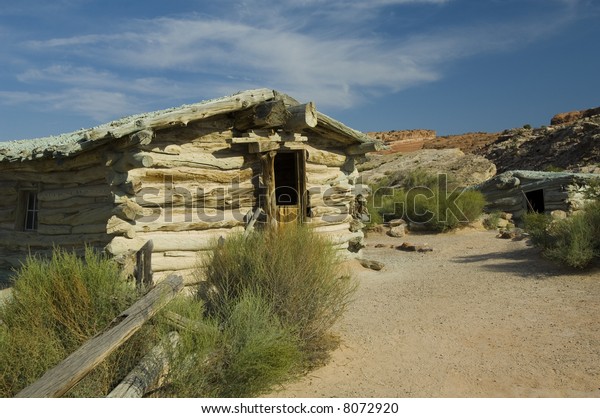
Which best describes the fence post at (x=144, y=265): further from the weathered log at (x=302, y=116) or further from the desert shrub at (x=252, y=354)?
the weathered log at (x=302, y=116)

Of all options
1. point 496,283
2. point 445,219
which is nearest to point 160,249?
point 496,283

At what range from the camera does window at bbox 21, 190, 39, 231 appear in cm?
1004

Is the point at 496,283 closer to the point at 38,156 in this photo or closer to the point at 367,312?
the point at 367,312

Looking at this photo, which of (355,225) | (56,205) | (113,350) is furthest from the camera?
(355,225)

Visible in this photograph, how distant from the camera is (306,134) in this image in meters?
10.5

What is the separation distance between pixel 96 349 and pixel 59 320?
2.53 feet

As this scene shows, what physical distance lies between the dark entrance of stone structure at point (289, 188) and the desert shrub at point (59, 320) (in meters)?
4.17

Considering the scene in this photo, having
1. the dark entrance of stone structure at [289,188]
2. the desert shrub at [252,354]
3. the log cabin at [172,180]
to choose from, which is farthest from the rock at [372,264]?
the desert shrub at [252,354]

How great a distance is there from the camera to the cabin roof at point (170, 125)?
7.33 meters

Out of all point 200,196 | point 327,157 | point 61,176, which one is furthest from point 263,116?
point 61,176

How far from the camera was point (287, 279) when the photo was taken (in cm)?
578

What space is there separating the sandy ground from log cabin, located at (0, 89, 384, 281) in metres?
1.85

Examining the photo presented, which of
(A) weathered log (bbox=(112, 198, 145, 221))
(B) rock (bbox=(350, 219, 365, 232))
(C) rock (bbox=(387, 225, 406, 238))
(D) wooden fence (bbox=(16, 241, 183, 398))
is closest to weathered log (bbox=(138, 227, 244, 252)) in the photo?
(A) weathered log (bbox=(112, 198, 145, 221))

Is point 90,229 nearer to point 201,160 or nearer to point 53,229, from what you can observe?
point 53,229
